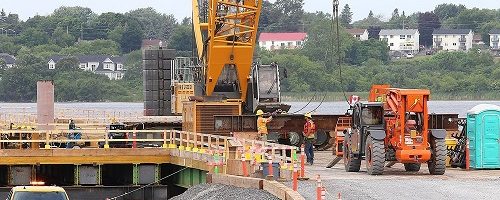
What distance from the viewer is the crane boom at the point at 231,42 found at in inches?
2213

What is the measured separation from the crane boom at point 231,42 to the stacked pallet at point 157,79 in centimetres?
2106

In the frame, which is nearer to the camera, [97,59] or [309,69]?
[309,69]

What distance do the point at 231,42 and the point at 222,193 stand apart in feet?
66.1

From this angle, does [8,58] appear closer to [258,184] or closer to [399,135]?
[399,135]

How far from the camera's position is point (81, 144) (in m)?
52.2

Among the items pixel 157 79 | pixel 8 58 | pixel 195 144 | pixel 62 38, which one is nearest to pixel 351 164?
pixel 195 144

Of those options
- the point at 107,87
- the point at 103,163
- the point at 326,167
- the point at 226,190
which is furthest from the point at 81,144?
the point at 107,87

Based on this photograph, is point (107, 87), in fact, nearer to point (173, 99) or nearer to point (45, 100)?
point (173, 99)

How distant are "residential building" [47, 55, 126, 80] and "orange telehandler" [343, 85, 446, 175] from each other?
113982mm

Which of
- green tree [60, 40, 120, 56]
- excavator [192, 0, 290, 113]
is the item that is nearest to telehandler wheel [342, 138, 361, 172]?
excavator [192, 0, 290, 113]

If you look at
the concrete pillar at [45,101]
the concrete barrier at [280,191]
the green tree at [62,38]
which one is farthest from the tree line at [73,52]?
the concrete barrier at [280,191]

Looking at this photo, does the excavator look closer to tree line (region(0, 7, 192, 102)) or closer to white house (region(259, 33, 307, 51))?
tree line (region(0, 7, 192, 102))

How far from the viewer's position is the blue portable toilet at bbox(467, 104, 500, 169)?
1567 inches

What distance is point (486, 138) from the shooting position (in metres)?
39.9
